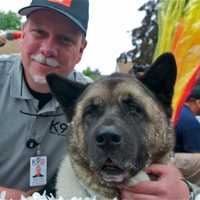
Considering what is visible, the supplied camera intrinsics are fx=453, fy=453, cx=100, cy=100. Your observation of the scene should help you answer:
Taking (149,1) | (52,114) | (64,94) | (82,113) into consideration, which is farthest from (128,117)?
(149,1)

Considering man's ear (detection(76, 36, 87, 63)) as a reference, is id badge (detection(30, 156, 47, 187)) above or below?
below

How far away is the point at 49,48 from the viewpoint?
3.32m

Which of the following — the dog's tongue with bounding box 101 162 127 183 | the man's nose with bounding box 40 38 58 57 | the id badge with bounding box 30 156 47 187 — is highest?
the man's nose with bounding box 40 38 58 57

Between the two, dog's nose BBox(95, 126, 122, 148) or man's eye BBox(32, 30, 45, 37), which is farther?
man's eye BBox(32, 30, 45, 37)

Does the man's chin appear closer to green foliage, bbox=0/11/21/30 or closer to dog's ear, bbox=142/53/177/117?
dog's ear, bbox=142/53/177/117

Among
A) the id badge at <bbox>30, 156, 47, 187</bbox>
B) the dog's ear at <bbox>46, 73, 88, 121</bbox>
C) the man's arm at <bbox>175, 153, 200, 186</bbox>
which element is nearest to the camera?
the dog's ear at <bbox>46, 73, 88, 121</bbox>

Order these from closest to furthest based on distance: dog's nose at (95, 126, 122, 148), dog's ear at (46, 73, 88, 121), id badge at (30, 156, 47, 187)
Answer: dog's nose at (95, 126, 122, 148) < dog's ear at (46, 73, 88, 121) < id badge at (30, 156, 47, 187)

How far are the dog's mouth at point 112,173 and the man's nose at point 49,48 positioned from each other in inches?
47.9

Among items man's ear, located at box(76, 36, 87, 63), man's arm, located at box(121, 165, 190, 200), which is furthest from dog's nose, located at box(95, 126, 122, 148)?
man's ear, located at box(76, 36, 87, 63)

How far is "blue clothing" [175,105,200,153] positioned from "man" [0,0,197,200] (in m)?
0.88

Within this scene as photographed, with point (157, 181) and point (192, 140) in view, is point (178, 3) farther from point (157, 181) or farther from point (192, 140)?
point (157, 181)

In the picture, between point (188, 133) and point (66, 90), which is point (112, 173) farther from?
point (188, 133)

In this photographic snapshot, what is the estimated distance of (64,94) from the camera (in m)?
2.87

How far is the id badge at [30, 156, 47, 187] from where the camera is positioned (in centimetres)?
323
